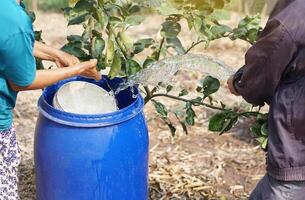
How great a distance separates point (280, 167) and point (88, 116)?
27.1 inches

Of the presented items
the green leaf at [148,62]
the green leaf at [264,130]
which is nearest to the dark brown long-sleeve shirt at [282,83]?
the green leaf at [264,130]

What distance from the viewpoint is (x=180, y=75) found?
4.61 meters

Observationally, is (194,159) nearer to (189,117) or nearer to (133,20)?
(189,117)

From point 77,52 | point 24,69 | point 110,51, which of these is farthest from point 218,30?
point 24,69

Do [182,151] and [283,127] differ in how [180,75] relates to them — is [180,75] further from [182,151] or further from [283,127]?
[283,127]

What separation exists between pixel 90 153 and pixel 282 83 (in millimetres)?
732

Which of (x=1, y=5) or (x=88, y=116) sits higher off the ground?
(x=1, y=5)

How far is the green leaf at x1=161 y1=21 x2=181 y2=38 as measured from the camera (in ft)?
8.42

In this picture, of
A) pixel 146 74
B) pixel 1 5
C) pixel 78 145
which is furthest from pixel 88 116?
pixel 1 5

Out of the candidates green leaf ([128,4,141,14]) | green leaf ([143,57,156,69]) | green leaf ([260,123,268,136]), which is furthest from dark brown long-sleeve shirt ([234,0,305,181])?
green leaf ([128,4,141,14])

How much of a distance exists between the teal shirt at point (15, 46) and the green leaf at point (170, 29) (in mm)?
636

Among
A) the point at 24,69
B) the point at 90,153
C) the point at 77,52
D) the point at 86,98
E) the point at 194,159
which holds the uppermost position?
the point at 24,69

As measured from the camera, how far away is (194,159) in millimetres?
3611

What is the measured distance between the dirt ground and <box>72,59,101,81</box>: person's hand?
101 centimetres
